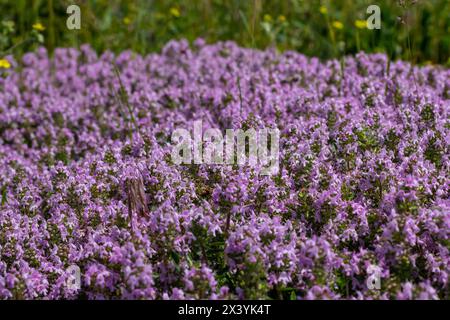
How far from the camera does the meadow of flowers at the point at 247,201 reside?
133 inches

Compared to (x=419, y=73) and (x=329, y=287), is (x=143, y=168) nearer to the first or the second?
(x=329, y=287)

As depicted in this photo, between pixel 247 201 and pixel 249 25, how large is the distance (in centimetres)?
534

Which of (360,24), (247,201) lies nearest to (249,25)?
(360,24)

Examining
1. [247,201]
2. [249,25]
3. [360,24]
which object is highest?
[249,25]

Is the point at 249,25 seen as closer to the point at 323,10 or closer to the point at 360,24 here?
the point at 323,10

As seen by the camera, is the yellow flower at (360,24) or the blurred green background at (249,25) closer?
the yellow flower at (360,24)

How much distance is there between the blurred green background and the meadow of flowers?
86.0 inches

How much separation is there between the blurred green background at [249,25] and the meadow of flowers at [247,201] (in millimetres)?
2184

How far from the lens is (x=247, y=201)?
13.1ft

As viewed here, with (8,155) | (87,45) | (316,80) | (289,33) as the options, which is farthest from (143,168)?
(289,33)

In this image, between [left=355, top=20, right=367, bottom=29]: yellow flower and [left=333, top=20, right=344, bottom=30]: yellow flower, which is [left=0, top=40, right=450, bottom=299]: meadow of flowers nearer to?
[left=355, top=20, right=367, bottom=29]: yellow flower

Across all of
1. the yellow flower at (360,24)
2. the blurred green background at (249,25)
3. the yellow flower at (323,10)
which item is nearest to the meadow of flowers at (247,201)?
the yellow flower at (360,24)

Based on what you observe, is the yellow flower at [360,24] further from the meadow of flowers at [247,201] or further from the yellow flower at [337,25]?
the meadow of flowers at [247,201]

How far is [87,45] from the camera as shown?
8148mm
